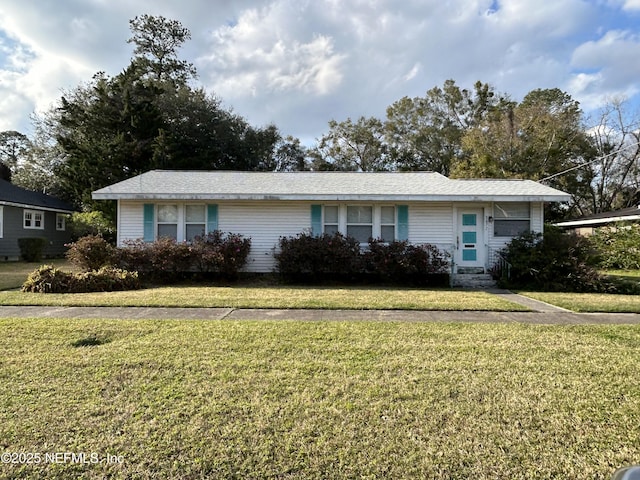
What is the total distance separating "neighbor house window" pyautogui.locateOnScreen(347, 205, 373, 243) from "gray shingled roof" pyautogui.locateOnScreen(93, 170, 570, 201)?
23.0 inches

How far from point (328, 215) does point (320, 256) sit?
179 cm

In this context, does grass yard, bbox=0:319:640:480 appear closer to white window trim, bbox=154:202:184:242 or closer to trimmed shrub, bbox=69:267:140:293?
trimmed shrub, bbox=69:267:140:293

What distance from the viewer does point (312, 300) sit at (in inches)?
308

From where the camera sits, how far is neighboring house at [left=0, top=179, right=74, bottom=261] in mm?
17719

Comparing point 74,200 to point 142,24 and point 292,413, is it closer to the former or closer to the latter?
point 142,24

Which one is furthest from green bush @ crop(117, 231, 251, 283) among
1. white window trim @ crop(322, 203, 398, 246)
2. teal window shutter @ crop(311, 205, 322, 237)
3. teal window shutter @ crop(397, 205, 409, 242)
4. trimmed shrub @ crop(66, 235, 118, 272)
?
teal window shutter @ crop(397, 205, 409, 242)

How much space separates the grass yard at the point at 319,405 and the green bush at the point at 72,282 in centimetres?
442

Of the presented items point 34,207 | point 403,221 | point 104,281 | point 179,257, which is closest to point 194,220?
point 179,257

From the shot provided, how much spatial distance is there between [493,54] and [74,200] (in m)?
26.7

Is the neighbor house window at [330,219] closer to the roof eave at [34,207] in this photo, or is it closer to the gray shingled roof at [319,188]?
the gray shingled roof at [319,188]

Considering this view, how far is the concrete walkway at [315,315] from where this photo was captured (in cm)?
616

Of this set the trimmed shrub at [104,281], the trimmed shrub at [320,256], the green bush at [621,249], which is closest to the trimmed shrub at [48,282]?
the trimmed shrub at [104,281]

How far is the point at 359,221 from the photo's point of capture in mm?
12062

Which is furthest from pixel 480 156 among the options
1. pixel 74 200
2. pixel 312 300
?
pixel 74 200
